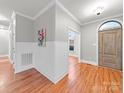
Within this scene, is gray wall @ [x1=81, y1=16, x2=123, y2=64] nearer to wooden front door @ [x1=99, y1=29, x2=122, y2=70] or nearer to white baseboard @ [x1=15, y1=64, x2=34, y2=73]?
wooden front door @ [x1=99, y1=29, x2=122, y2=70]

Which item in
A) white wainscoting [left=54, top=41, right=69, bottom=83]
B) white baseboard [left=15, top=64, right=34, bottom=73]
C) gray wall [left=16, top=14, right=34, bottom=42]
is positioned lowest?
white baseboard [left=15, top=64, right=34, bottom=73]

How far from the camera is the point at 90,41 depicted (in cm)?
507

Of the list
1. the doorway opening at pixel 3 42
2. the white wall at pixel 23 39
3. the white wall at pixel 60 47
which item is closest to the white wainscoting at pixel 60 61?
the white wall at pixel 60 47

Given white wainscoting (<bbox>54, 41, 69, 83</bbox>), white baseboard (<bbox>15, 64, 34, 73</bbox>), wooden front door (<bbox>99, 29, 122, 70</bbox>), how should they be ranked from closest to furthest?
white wainscoting (<bbox>54, 41, 69, 83</bbox>), white baseboard (<bbox>15, 64, 34, 73</bbox>), wooden front door (<bbox>99, 29, 122, 70</bbox>)

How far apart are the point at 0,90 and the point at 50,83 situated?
132 centimetres

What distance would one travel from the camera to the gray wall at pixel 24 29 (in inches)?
144

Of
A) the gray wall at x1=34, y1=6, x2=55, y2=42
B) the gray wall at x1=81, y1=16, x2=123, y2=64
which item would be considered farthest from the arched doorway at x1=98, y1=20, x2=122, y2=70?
the gray wall at x1=34, y1=6, x2=55, y2=42

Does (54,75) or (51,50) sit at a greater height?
(51,50)

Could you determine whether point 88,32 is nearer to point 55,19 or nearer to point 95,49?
point 95,49

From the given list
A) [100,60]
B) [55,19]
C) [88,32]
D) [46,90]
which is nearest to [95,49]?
[100,60]

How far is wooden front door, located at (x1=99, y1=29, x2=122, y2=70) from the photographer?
3.94 metres

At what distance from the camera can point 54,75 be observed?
2.65 m

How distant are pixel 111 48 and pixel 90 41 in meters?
1.23

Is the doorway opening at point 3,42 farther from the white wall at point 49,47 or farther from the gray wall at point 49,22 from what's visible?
the white wall at point 49,47
